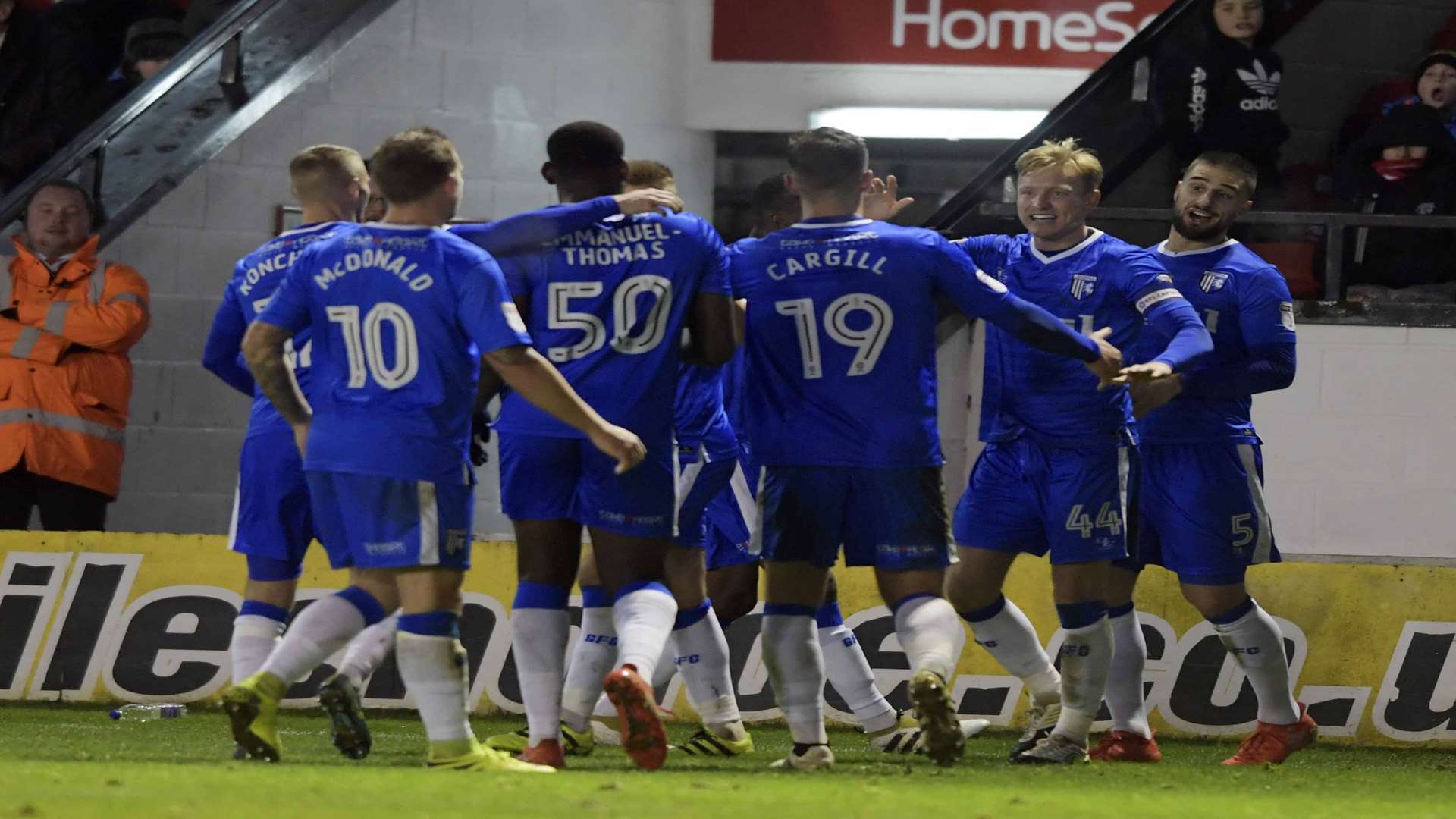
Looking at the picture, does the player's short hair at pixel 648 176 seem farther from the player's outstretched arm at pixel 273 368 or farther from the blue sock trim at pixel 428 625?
the blue sock trim at pixel 428 625

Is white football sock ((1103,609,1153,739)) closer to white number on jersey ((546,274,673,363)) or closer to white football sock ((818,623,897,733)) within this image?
white football sock ((818,623,897,733))

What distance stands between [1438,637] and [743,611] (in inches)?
114

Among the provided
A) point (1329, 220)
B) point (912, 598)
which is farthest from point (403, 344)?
point (1329, 220)

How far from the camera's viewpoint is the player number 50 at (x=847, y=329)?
5.67 meters

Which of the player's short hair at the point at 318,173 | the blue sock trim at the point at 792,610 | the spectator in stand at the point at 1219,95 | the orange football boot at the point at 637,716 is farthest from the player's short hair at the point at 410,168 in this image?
the spectator in stand at the point at 1219,95

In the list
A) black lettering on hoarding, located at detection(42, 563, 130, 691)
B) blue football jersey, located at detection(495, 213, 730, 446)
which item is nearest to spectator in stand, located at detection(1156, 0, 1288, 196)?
blue football jersey, located at detection(495, 213, 730, 446)

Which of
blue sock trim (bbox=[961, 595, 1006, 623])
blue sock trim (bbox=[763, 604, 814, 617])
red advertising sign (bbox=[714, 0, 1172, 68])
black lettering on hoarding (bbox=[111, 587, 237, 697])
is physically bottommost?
black lettering on hoarding (bbox=[111, 587, 237, 697])

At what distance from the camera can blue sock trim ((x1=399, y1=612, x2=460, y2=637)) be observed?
5055 millimetres

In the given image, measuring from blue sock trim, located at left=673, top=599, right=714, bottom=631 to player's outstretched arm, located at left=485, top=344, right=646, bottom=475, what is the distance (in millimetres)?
1208

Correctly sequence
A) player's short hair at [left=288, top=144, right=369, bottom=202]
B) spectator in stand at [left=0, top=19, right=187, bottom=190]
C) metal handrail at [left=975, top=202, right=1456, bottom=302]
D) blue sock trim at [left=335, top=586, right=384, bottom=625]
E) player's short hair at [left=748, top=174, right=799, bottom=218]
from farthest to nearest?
spectator in stand at [left=0, top=19, right=187, bottom=190]
metal handrail at [left=975, top=202, right=1456, bottom=302]
player's short hair at [left=748, top=174, right=799, bottom=218]
player's short hair at [left=288, top=144, right=369, bottom=202]
blue sock trim at [left=335, top=586, right=384, bottom=625]

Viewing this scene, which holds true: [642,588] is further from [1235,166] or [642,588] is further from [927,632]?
[1235,166]

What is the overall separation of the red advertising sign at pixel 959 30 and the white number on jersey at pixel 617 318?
597 cm

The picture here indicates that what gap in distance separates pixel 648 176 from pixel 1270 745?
9.38 feet

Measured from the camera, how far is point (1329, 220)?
30.9ft
